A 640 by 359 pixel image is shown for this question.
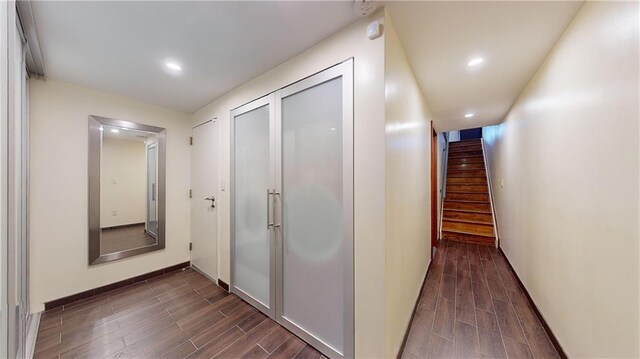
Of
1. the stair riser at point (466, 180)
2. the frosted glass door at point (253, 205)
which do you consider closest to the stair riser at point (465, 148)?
the stair riser at point (466, 180)

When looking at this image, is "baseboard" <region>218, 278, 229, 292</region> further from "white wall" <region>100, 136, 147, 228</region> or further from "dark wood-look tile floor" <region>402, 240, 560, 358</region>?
"dark wood-look tile floor" <region>402, 240, 560, 358</region>

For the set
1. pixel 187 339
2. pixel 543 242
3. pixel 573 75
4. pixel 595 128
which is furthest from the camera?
pixel 543 242

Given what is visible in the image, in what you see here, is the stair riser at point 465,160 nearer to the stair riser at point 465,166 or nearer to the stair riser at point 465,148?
the stair riser at point 465,166

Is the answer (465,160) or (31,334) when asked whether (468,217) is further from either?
(31,334)

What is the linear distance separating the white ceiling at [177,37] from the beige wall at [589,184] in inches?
54.8

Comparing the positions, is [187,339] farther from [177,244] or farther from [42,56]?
[42,56]

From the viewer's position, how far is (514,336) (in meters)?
1.63

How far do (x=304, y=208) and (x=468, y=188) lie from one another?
496 centimetres

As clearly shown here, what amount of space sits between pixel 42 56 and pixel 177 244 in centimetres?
229

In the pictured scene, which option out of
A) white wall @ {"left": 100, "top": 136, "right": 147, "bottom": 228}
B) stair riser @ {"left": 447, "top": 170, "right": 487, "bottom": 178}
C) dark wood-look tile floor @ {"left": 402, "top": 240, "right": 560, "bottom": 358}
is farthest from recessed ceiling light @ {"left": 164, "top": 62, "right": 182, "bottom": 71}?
stair riser @ {"left": 447, "top": 170, "right": 487, "bottom": 178}

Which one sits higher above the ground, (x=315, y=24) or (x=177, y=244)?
(x=315, y=24)

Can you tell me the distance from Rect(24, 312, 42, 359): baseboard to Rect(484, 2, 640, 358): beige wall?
3.60 meters

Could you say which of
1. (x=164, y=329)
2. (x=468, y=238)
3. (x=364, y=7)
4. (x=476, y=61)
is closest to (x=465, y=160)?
(x=468, y=238)

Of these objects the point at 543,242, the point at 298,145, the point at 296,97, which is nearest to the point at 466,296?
the point at 543,242
